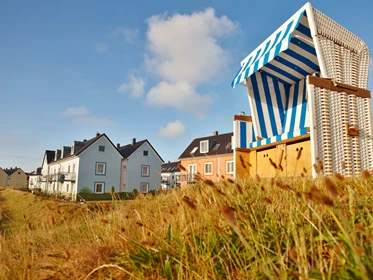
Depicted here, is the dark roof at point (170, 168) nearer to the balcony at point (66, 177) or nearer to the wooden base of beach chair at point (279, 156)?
the balcony at point (66, 177)

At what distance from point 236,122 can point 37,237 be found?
4.48 metres

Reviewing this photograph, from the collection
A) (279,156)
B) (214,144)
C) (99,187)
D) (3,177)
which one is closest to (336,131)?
(279,156)

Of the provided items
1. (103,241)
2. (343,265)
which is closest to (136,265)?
(103,241)

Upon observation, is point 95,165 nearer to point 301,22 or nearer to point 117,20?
point 117,20

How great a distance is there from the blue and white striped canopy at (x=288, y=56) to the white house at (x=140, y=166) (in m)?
27.3

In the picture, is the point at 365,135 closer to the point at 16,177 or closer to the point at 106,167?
the point at 106,167

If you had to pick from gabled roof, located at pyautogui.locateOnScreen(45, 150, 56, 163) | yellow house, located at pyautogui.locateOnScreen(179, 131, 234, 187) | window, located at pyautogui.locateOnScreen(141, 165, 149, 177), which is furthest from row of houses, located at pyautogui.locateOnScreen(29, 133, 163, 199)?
gabled roof, located at pyautogui.locateOnScreen(45, 150, 56, 163)

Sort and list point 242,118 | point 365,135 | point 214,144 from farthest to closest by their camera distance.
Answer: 1. point 214,144
2. point 242,118
3. point 365,135

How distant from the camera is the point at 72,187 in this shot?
3005cm

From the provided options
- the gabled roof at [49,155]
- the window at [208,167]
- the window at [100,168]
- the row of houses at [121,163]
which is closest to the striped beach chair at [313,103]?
the row of houses at [121,163]

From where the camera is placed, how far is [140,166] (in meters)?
32.9

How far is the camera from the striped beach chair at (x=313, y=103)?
407 centimetres

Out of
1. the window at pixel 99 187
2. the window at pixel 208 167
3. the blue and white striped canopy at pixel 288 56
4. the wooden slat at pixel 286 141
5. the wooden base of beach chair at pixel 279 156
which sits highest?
the blue and white striped canopy at pixel 288 56

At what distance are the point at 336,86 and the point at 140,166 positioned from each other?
99.3ft
